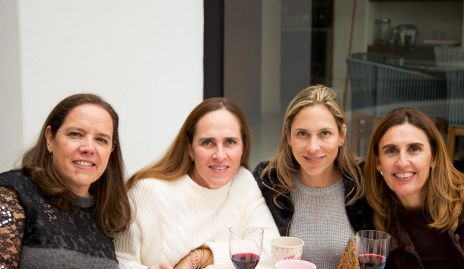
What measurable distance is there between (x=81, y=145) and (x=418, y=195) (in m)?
1.28

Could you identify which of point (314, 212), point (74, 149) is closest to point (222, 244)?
point (314, 212)

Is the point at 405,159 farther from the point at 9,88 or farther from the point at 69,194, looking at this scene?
the point at 9,88

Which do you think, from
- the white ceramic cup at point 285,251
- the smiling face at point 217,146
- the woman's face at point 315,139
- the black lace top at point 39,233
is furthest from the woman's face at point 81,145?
the woman's face at point 315,139

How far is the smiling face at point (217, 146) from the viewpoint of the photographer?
2262mm

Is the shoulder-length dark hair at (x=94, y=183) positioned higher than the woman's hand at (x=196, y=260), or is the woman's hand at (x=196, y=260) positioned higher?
the shoulder-length dark hair at (x=94, y=183)

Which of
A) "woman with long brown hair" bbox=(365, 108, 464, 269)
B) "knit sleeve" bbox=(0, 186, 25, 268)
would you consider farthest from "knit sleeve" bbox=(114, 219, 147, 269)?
"woman with long brown hair" bbox=(365, 108, 464, 269)

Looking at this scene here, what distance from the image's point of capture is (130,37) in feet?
11.5

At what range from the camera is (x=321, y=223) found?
2.36 m

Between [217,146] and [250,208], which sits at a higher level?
[217,146]

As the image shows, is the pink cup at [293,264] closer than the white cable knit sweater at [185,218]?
Yes

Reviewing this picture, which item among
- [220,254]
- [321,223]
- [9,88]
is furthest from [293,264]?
[9,88]

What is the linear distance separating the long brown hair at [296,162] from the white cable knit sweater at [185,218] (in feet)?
0.44

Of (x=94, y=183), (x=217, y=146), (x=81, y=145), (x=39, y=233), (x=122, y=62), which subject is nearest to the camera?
(x=39, y=233)

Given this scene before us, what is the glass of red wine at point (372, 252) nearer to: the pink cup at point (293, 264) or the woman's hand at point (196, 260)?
the pink cup at point (293, 264)
